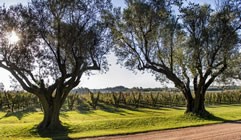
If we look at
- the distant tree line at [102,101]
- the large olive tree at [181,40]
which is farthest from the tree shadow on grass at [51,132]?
the distant tree line at [102,101]

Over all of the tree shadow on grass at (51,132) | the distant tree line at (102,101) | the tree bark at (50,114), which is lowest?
the tree shadow on grass at (51,132)

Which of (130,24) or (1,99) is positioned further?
(1,99)

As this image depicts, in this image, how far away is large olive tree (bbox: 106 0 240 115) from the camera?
38.5m

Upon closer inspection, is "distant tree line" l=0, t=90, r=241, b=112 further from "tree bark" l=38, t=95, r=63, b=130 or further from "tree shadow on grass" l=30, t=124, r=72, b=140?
"tree shadow on grass" l=30, t=124, r=72, b=140

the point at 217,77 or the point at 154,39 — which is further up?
the point at 154,39

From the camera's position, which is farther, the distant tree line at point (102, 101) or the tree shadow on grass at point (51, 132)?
the distant tree line at point (102, 101)

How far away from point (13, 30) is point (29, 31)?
4.10ft

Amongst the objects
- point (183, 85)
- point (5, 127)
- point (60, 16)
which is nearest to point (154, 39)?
point (183, 85)

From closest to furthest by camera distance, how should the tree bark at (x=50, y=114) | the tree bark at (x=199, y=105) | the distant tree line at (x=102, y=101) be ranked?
the tree bark at (x=50, y=114) < the tree bark at (x=199, y=105) < the distant tree line at (x=102, y=101)

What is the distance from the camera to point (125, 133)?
26.7 m

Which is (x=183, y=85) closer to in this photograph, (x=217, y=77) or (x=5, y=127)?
(x=217, y=77)

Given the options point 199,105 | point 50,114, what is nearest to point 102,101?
point 199,105

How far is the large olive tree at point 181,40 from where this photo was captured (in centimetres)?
3853

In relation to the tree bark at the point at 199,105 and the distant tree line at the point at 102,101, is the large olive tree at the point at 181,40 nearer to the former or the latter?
the tree bark at the point at 199,105
